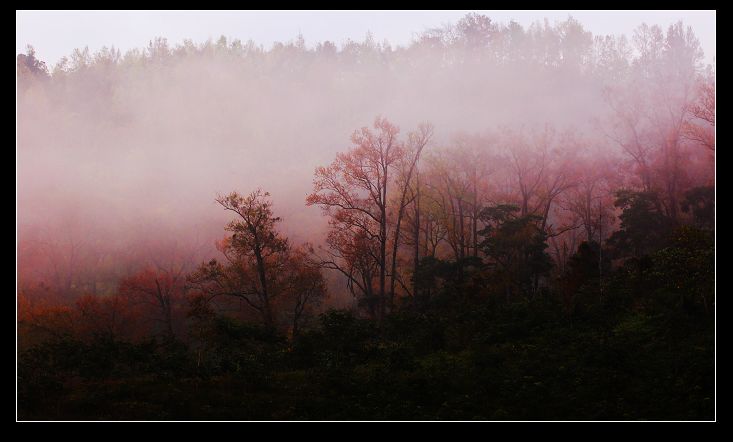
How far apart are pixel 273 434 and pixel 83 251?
9.68 m

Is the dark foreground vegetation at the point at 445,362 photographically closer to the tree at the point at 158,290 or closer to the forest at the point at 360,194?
the forest at the point at 360,194

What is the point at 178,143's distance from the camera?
19.5m

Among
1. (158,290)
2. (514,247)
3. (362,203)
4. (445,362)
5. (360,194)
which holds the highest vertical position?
(360,194)

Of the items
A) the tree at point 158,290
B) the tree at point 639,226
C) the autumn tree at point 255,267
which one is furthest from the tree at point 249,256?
the tree at point 639,226

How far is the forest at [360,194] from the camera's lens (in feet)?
56.1

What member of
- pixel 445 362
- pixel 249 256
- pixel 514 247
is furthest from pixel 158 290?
pixel 514 247

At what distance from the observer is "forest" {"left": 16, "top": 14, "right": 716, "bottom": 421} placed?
56.1ft

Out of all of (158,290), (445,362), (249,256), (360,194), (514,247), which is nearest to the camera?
(445,362)

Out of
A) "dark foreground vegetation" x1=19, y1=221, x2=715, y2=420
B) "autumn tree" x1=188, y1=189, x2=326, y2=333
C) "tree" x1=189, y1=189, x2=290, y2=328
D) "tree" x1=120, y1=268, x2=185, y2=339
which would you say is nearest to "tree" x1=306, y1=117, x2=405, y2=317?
"autumn tree" x1=188, y1=189, x2=326, y2=333

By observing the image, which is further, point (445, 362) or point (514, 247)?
point (514, 247)

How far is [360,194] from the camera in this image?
1942 cm

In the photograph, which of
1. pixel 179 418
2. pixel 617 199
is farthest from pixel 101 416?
pixel 617 199

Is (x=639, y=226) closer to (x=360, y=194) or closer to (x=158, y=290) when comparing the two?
(x=360, y=194)

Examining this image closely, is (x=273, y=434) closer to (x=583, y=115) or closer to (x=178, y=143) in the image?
(x=178, y=143)
